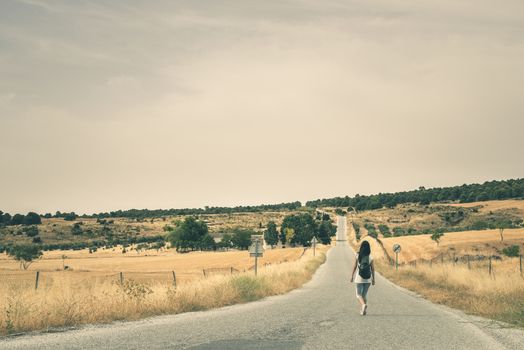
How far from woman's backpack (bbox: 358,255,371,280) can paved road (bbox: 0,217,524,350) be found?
1206 mm

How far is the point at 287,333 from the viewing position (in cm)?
1099

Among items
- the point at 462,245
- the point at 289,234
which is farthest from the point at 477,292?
the point at 289,234

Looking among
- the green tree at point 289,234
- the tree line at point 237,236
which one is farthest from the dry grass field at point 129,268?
the green tree at point 289,234

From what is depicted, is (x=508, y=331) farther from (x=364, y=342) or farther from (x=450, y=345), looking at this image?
(x=364, y=342)

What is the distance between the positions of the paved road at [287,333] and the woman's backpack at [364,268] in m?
1.21

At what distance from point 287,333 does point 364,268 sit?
4.74 m

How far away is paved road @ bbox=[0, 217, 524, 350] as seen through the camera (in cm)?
968

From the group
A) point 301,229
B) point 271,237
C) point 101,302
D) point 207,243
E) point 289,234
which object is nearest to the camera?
point 101,302

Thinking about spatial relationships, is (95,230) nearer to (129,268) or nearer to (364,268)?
(129,268)

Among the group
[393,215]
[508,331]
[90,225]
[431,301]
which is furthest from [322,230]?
[508,331]

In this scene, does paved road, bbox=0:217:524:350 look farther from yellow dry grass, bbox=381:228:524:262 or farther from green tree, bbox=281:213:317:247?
green tree, bbox=281:213:317:247

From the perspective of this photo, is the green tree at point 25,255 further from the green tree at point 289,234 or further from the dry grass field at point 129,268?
the green tree at point 289,234

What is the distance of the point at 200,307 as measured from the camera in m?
16.6

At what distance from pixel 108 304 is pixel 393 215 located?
17515cm
